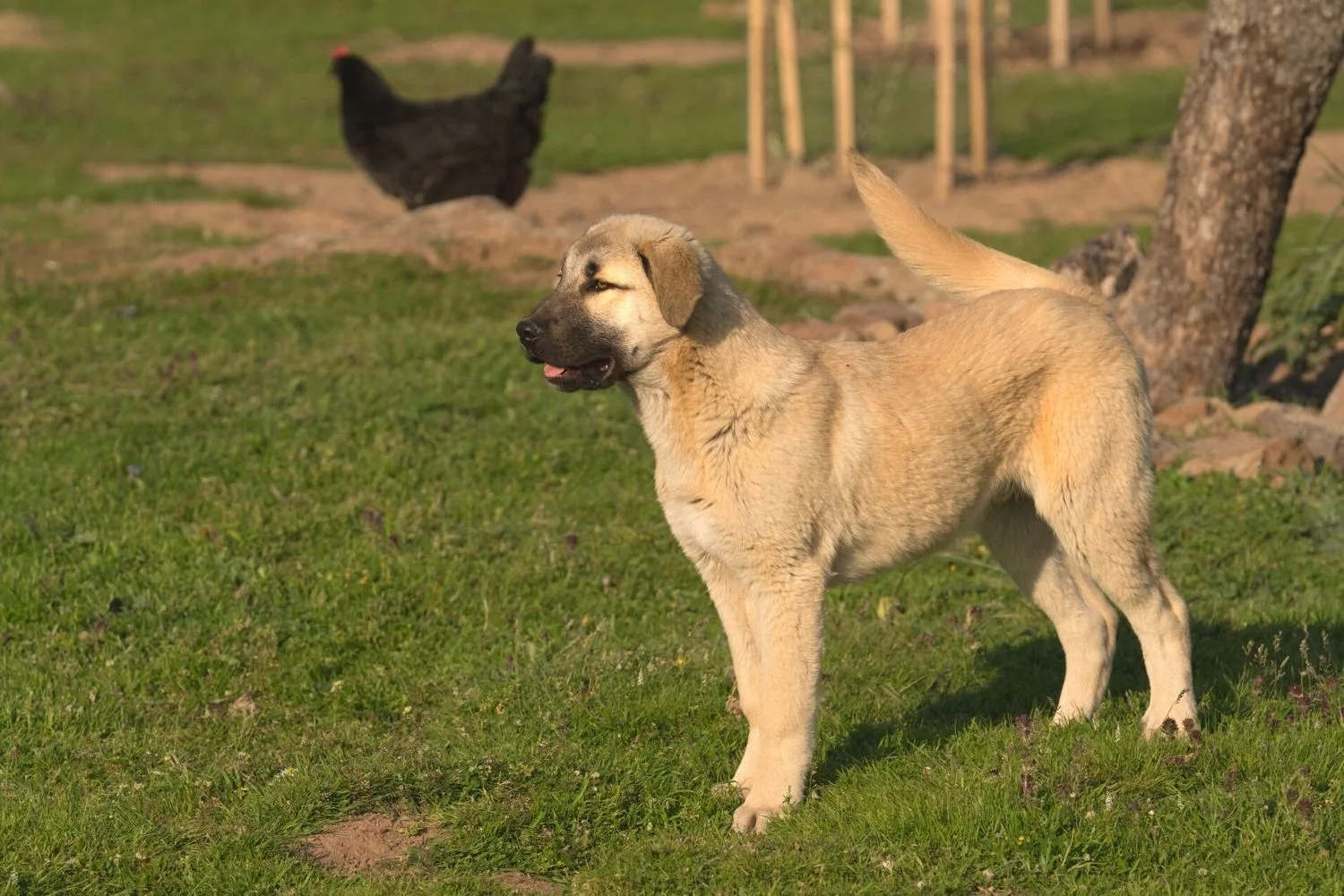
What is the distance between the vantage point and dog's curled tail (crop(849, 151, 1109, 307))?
21.8ft

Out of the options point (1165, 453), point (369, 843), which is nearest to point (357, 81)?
point (1165, 453)

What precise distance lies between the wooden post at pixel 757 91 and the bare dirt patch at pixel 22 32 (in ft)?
54.1

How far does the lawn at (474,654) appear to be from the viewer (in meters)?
5.55

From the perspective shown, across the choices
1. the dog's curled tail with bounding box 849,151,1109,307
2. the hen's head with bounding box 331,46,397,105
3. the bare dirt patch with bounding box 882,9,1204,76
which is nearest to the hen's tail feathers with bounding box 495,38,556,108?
the hen's head with bounding box 331,46,397,105

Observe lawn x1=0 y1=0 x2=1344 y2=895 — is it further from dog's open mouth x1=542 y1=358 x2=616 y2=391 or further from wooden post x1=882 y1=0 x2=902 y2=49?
wooden post x1=882 y1=0 x2=902 y2=49

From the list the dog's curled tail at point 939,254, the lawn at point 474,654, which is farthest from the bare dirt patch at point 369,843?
the dog's curled tail at point 939,254

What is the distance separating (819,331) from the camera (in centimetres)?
1118

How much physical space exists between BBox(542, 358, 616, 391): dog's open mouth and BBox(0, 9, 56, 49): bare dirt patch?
2756 centimetres

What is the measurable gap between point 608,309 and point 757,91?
14.0 metres

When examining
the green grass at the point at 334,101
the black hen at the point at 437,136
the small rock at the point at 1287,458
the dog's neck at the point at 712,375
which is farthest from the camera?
the green grass at the point at 334,101

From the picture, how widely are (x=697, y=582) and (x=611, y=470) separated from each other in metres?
1.36

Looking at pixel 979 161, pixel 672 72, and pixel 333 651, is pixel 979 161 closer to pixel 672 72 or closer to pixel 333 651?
pixel 672 72

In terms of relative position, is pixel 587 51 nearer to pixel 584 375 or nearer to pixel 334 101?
pixel 334 101

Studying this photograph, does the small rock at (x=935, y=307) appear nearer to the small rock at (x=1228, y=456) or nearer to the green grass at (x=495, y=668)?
the small rock at (x=1228, y=456)
